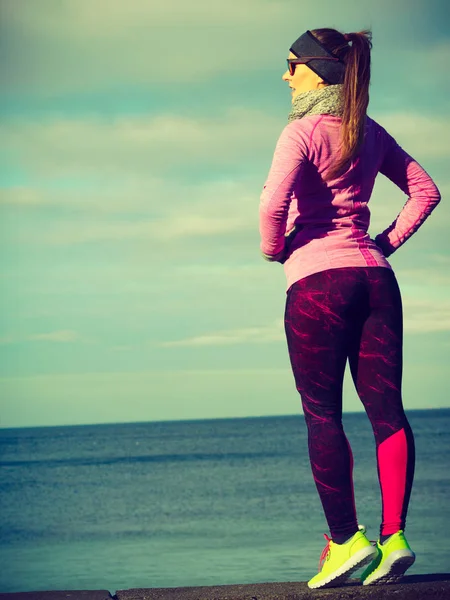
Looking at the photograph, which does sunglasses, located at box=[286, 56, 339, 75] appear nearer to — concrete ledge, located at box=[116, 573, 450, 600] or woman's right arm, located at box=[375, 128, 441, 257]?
woman's right arm, located at box=[375, 128, 441, 257]

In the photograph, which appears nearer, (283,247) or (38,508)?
(283,247)

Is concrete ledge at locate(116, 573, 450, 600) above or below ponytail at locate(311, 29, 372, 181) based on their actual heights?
below

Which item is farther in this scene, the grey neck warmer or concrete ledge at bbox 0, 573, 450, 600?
the grey neck warmer

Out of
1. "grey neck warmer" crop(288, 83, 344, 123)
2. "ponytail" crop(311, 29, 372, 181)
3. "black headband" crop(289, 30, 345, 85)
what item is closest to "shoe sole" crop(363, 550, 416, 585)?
"ponytail" crop(311, 29, 372, 181)

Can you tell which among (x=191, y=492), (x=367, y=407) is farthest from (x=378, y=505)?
(x=367, y=407)

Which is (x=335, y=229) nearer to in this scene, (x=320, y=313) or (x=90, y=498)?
(x=320, y=313)

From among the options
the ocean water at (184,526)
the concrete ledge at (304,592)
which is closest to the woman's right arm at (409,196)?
the concrete ledge at (304,592)

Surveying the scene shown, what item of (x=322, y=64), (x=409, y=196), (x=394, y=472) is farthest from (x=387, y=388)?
(x=322, y=64)

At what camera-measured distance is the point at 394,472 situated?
9.61ft

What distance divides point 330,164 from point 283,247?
0.33m

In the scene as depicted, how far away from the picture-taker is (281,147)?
2.89 meters

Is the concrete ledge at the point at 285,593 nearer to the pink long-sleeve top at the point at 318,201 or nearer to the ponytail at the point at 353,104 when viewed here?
the pink long-sleeve top at the point at 318,201

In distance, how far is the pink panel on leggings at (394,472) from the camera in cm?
293

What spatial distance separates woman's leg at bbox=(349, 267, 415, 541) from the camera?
2928mm
